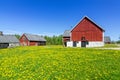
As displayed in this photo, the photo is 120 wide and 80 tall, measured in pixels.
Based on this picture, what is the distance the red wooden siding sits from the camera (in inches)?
2083

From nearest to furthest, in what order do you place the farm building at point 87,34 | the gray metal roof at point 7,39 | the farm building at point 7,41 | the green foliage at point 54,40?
the farm building at point 87,34 → the farm building at point 7,41 → the gray metal roof at point 7,39 → the green foliage at point 54,40

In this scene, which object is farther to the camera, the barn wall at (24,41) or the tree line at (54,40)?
the tree line at (54,40)

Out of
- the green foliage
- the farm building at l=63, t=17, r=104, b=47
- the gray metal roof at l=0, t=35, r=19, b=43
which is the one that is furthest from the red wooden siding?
the green foliage

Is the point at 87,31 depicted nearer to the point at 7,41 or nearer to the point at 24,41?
the point at 7,41

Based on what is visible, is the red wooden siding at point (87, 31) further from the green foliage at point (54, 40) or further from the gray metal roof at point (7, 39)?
the green foliage at point (54, 40)

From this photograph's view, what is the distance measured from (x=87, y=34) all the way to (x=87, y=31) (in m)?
0.99

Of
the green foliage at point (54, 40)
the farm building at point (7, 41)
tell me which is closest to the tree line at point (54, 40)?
the green foliage at point (54, 40)

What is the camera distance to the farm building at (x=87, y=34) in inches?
2083

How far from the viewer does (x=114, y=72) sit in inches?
400

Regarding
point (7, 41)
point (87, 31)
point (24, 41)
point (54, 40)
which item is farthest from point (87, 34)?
point (54, 40)

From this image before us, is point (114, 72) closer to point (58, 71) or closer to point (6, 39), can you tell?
point (58, 71)

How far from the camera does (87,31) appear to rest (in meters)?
54.2

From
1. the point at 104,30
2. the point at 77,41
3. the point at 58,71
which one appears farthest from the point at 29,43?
the point at 58,71

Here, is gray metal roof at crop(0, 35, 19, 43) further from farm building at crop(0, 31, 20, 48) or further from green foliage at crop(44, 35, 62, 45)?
green foliage at crop(44, 35, 62, 45)
